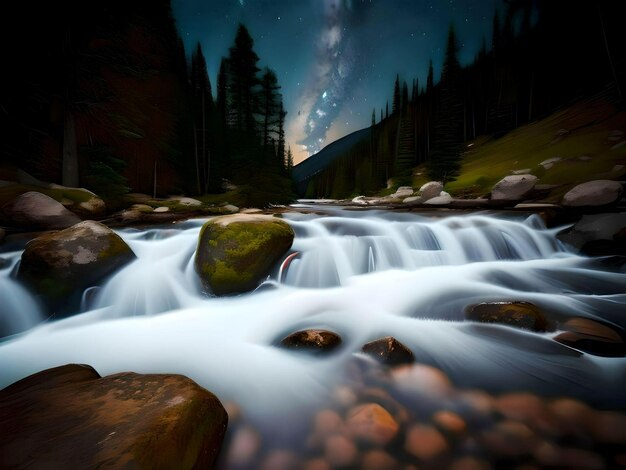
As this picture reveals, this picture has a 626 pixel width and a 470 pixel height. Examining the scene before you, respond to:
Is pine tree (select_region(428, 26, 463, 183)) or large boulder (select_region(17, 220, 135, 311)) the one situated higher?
pine tree (select_region(428, 26, 463, 183))

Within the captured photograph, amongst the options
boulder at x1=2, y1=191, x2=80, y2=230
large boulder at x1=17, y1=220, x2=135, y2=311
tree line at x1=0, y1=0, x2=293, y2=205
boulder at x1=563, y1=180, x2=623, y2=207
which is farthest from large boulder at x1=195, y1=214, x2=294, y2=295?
boulder at x1=563, y1=180, x2=623, y2=207

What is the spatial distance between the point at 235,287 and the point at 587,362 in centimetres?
474

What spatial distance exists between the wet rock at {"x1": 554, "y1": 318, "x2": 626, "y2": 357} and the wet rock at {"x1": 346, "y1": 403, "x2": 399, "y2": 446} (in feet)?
8.15

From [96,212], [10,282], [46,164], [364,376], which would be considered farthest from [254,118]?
[364,376]

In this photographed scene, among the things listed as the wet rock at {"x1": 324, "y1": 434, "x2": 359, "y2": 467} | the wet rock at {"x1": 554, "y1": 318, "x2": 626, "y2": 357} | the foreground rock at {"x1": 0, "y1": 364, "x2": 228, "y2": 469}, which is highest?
the foreground rock at {"x1": 0, "y1": 364, "x2": 228, "y2": 469}

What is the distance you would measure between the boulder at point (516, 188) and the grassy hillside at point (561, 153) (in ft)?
3.30

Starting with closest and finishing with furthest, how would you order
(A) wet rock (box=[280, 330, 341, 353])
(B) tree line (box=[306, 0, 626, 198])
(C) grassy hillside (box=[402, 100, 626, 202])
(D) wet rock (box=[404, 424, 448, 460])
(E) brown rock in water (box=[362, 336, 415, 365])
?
(D) wet rock (box=[404, 424, 448, 460])
(E) brown rock in water (box=[362, 336, 415, 365])
(A) wet rock (box=[280, 330, 341, 353])
(C) grassy hillside (box=[402, 100, 626, 202])
(B) tree line (box=[306, 0, 626, 198])

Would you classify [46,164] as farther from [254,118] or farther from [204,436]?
[254,118]

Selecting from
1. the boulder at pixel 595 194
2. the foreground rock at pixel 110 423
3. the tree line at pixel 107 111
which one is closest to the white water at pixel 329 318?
the foreground rock at pixel 110 423

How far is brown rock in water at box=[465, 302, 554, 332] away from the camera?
3225 millimetres

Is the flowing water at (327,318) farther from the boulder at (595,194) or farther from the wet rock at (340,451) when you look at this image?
the boulder at (595,194)

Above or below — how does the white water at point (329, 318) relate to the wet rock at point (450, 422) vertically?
above

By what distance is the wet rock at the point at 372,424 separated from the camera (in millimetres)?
1901

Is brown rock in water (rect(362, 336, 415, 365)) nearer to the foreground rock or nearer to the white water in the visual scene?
the white water
